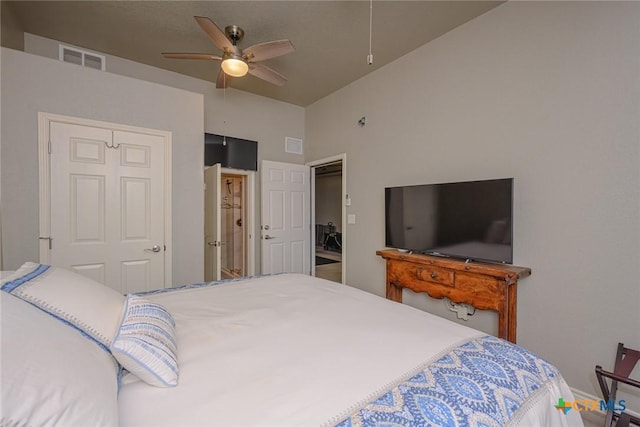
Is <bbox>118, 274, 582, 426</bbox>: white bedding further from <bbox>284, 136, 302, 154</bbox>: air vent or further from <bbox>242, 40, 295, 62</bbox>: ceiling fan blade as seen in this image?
<bbox>284, 136, 302, 154</bbox>: air vent

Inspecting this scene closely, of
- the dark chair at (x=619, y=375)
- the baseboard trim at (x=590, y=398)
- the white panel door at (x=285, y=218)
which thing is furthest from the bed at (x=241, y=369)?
the white panel door at (x=285, y=218)

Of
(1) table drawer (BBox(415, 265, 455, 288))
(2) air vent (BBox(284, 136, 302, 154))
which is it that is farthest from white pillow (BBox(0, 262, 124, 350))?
(2) air vent (BBox(284, 136, 302, 154))

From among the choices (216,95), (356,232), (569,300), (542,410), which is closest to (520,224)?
(569,300)

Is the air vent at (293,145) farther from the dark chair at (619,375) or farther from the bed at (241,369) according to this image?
the dark chair at (619,375)

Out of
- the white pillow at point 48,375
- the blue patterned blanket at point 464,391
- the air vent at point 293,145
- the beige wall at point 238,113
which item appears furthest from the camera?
the air vent at point 293,145

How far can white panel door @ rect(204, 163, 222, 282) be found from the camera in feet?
10.9

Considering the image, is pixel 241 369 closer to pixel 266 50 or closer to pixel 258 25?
pixel 266 50

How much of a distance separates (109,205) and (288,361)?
2580 millimetres

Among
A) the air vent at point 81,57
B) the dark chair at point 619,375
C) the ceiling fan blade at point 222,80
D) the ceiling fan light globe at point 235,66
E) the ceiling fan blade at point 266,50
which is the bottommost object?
the dark chair at point 619,375

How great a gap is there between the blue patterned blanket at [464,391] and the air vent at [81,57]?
4.01 m

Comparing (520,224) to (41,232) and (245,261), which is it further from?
(41,232)

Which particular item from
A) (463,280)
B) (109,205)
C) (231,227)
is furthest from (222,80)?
(231,227)

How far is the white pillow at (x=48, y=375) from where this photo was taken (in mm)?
537

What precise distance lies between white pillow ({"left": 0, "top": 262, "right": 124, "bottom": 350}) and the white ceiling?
2.34 m
